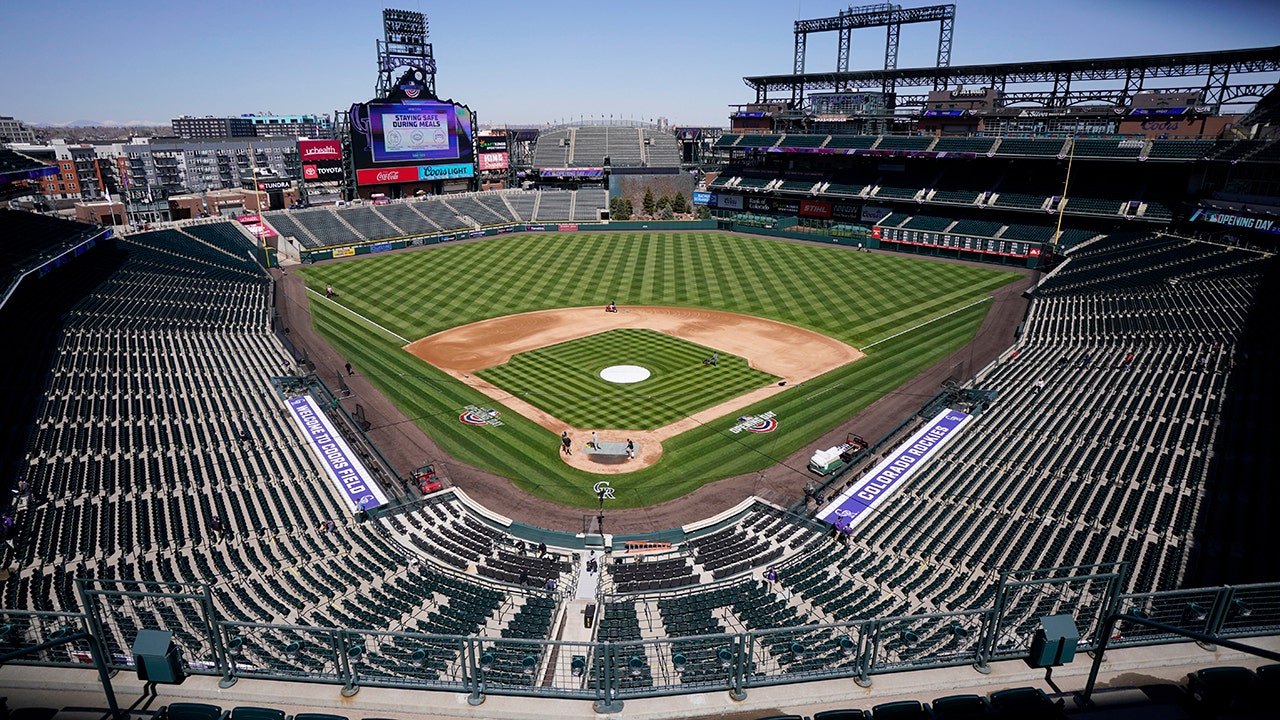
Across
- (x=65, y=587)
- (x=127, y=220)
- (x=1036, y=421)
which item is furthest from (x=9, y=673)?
(x=127, y=220)

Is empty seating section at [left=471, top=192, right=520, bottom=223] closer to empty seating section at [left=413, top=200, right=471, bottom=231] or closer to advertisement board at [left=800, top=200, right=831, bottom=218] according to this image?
empty seating section at [left=413, top=200, right=471, bottom=231]

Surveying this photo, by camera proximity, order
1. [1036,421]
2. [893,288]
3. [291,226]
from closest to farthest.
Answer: [1036,421], [893,288], [291,226]

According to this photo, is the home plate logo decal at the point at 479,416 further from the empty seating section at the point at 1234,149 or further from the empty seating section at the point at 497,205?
the empty seating section at the point at 1234,149

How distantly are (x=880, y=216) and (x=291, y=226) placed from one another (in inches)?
2889

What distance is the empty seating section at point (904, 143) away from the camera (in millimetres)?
81438

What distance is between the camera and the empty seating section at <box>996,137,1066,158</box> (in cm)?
7106

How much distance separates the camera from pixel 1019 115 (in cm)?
8206

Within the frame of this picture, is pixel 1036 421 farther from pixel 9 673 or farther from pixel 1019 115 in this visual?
pixel 1019 115

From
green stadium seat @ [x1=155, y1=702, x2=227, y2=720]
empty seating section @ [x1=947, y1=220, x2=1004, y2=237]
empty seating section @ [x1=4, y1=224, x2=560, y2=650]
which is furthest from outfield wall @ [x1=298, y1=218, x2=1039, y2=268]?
green stadium seat @ [x1=155, y1=702, x2=227, y2=720]

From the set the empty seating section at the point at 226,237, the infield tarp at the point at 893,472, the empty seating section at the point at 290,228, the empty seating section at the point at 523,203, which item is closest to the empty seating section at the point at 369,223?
the empty seating section at the point at 290,228

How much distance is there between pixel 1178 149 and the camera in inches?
2480

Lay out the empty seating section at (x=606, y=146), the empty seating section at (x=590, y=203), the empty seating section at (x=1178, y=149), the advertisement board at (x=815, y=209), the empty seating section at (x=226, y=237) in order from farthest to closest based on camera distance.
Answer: the empty seating section at (x=606, y=146)
the empty seating section at (x=590, y=203)
the advertisement board at (x=815, y=209)
the empty seating section at (x=226, y=237)
the empty seating section at (x=1178, y=149)

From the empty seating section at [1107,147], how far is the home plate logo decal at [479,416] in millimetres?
65498

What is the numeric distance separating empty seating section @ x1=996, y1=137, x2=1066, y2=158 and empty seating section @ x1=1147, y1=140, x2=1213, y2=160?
7820 millimetres
